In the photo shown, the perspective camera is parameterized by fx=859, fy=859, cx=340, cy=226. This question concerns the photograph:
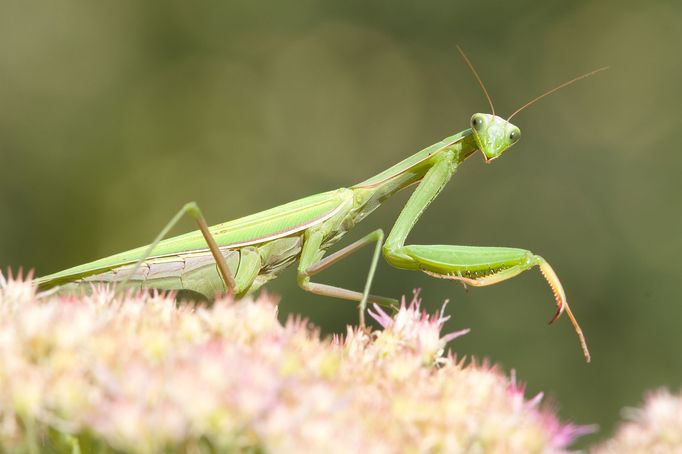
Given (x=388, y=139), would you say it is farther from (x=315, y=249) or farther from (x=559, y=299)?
(x=559, y=299)

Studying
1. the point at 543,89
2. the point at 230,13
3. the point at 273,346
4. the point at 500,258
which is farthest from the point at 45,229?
the point at 273,346

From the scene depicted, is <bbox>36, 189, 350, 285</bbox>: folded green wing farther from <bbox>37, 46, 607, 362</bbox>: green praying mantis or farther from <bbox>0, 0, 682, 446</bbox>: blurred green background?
<bbox>0, 0, 682, 446</bbox>: blurred green background

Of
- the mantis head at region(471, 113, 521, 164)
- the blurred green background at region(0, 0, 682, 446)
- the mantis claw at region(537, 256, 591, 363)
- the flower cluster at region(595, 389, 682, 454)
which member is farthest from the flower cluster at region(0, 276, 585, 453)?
the blurred green background at region(0, 0, 682, 446)

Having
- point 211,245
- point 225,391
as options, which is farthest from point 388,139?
point 225,391

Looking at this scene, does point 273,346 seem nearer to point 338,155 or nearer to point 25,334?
point 25,334

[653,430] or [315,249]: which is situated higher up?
[315,249]

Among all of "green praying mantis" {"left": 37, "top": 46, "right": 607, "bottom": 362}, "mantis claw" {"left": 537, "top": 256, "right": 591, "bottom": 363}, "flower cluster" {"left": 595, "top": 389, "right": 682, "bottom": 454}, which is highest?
"green praying mantis" {"left": 37, "top": 46, "right": 607, "bottom": 362}
